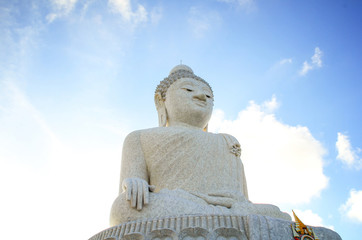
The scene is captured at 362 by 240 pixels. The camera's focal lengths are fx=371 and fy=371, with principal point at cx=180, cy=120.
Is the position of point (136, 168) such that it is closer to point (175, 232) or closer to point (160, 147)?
point (160, 147)

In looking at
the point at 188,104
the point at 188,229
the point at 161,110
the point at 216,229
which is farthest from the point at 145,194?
the point at 161,110

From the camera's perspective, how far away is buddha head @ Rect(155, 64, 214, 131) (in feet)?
20.6

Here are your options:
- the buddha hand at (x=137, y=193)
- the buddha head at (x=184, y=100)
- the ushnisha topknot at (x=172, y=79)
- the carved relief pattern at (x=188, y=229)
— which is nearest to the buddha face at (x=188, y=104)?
the buddha head at (x=184, y=100)

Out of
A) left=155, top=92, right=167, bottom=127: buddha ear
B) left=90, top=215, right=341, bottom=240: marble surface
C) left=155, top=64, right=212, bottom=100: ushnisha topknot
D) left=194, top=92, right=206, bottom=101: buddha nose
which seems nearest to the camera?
left=90, top=215, right=341, bottom=240: marble surface

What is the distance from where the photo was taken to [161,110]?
22.4 feet

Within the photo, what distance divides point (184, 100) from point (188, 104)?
0.37ft

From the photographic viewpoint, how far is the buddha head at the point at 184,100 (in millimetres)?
6293

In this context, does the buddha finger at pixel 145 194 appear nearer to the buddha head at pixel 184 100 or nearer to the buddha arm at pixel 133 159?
the buddha arm at pixel 133 159

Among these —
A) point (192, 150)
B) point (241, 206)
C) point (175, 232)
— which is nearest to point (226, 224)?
point (175, 232)

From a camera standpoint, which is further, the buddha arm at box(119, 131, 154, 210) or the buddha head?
the buddha head

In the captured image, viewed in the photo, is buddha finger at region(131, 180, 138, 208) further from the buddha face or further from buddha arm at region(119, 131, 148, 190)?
the buddha face

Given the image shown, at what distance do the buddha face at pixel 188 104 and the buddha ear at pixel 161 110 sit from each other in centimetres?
8

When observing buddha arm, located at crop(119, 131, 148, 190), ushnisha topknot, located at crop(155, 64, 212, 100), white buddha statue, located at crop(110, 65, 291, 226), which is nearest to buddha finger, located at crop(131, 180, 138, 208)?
white buddha statue, located at crop(110, 65, 291, 226)

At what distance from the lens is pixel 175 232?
126 inches
